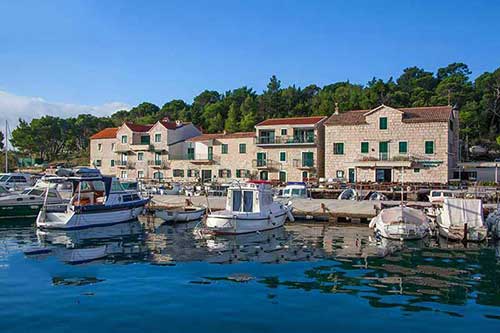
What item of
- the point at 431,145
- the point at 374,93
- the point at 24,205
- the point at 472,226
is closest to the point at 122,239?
the point at 24,205

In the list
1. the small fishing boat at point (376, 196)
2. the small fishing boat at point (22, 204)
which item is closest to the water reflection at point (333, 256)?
the small fishing boat at point (22, 204)

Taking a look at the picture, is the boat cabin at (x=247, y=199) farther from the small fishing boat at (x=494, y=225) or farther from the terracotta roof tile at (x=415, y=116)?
the terracotta roof tile at (x=415, y=116)

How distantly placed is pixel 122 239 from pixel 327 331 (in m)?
16.5

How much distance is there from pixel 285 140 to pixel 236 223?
108 ft

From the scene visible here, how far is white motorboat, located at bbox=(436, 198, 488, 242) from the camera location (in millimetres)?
23922

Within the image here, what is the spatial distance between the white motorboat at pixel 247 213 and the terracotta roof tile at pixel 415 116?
1057 inches

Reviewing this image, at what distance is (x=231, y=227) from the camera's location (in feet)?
85.9

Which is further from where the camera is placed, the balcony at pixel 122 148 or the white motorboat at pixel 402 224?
the balcony at pixel 122 148

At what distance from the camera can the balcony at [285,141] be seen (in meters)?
57.3

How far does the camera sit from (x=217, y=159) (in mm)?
63250

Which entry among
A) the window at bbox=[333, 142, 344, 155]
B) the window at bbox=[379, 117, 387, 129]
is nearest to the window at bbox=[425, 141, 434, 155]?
the window at bbox=[379, 117, 387, 129]

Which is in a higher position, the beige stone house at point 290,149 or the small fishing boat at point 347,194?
the beige stone house at point 290,149

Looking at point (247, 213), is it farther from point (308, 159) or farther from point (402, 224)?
point (308, 159)

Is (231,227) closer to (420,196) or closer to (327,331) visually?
(327,331)
